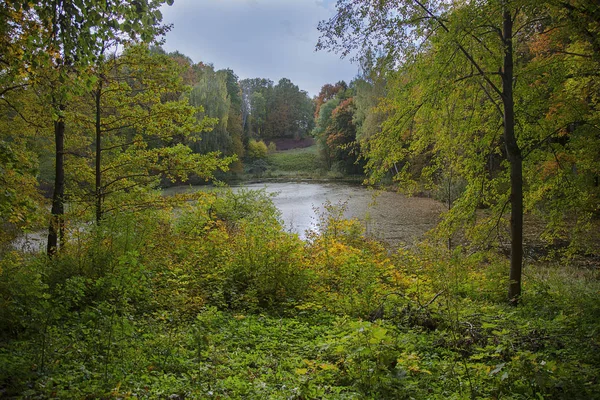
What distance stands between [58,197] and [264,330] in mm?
4404

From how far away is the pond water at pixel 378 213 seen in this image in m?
12.8

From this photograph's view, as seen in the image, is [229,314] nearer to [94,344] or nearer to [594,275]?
[94,344]

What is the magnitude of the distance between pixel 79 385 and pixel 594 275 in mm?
9404

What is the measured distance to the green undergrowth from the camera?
2.68 m

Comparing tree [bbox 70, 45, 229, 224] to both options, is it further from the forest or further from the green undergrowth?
the green undergrowth

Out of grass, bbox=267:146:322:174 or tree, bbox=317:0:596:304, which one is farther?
grass, bbox=267:146:322:174

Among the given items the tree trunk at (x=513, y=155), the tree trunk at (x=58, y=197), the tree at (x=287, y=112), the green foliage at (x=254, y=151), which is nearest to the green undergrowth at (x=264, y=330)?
the tree trunk at (x=58, y=197)

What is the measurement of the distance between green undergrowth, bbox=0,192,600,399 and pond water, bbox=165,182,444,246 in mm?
3404

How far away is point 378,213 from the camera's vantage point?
1680 centimetres

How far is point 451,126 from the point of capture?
20.5 ft

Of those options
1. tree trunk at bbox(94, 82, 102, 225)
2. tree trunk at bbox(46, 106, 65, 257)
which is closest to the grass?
tree trunk at bbox(94, 82, 102, 225)

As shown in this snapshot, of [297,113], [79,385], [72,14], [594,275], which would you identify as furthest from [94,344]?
[297,113]

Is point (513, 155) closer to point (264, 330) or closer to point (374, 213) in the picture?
point (264, 330)

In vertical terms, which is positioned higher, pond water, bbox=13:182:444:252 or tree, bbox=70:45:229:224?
tree, bbox=70:45:229:224
